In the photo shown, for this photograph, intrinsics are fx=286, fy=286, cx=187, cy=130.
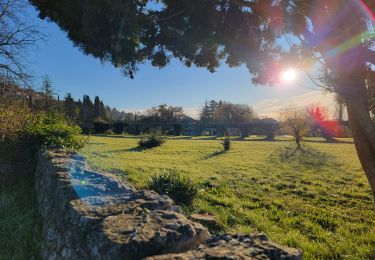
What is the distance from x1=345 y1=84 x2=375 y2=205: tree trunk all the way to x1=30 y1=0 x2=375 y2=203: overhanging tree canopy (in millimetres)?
13

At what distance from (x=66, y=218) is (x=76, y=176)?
4.00 feet

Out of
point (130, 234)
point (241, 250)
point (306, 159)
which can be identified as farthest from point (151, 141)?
point (241, 250)

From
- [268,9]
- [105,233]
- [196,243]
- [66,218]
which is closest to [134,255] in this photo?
[105,233]

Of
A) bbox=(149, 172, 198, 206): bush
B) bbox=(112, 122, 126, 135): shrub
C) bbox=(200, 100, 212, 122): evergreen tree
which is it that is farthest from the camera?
bbox=(200, 100, 212, 122): evergreen tree

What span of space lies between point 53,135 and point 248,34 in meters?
5.51

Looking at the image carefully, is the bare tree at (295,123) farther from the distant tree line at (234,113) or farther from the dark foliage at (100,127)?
the distant tree line at (234,113)

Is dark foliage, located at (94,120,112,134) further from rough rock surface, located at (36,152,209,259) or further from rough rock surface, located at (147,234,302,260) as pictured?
rough rock surface, located at (147,234,302,260)

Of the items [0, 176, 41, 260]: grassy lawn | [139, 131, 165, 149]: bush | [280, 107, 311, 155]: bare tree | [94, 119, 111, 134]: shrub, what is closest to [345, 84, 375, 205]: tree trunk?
[0, 176, 41, 260]: grassy lawn

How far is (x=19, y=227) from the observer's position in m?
3.92

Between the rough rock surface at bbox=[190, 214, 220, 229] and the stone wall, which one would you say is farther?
the rough rock surface at bbox=[190, 214, 220, 229]

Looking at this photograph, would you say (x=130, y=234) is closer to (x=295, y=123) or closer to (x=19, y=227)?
(x=19, y=227)

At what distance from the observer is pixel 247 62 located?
15.9 ft

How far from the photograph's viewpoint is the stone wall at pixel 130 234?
169 cm

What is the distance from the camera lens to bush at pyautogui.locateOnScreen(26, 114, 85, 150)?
713cm
